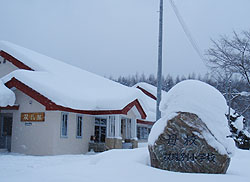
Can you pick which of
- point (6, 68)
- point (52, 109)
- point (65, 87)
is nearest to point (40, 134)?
point (52, 109)

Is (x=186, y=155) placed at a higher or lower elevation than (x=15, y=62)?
lower

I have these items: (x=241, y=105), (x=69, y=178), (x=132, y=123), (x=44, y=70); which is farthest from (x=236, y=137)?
(x=69, y=178)

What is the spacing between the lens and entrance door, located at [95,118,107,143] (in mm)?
20672

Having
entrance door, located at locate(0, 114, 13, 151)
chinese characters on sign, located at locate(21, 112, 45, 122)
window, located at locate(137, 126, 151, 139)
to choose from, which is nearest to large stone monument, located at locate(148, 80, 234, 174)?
chinese characters on sign, located at locate(21, 112, 45, 122)

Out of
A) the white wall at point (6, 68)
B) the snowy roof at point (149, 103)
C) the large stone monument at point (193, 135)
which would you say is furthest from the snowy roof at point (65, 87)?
the large stone monument at point (193, 135)

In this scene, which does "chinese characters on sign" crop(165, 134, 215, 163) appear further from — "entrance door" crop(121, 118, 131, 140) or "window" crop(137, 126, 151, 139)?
"window" crop(137, 126, 151, 139)

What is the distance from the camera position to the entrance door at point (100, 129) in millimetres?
20672

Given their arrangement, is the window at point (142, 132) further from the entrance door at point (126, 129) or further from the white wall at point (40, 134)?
the white wall at point (40, 134)

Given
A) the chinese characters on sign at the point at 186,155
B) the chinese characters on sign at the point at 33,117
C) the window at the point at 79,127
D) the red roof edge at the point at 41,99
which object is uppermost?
the red roof edge at the point at 41,99

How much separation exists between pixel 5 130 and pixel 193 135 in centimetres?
1402

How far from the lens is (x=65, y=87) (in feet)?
58.1

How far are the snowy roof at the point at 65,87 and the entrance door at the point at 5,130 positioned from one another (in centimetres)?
273

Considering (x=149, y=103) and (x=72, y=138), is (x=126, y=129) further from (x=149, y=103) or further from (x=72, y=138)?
(x=149, y=103)

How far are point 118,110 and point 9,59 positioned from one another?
7.56 meters
